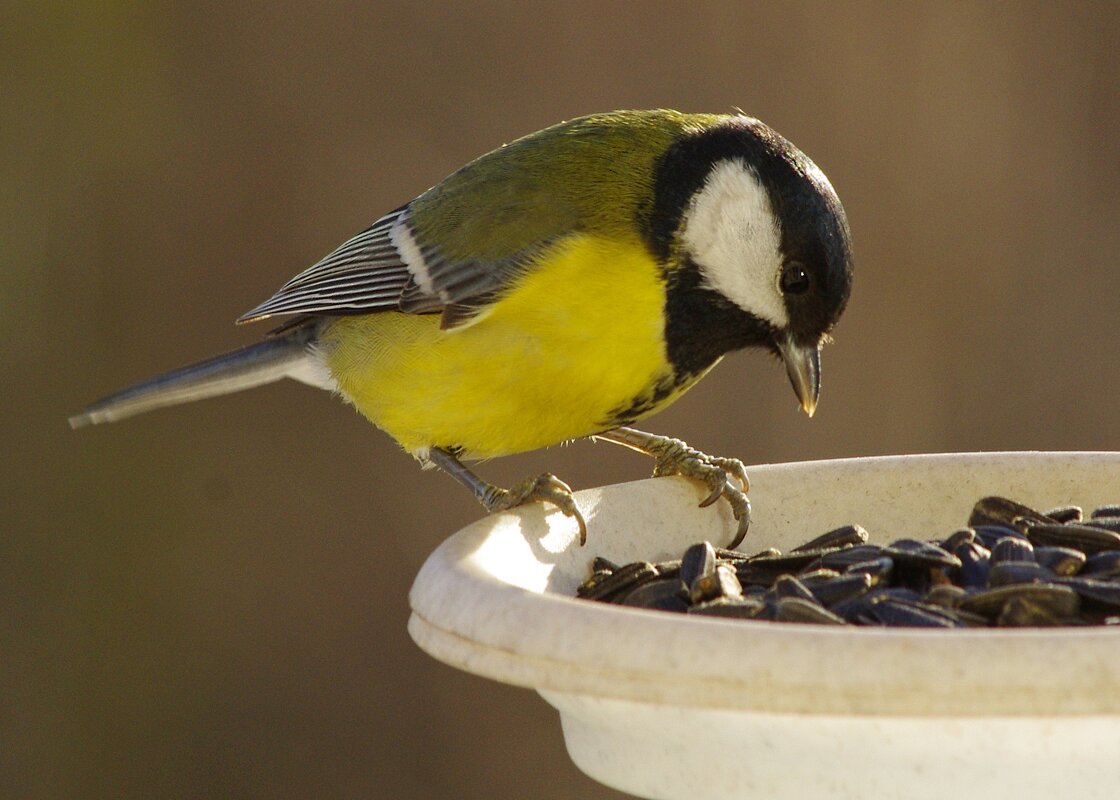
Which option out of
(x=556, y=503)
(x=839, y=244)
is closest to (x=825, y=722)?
(x=556, y=503)

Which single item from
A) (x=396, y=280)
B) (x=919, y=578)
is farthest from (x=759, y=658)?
(x=396, y=280)

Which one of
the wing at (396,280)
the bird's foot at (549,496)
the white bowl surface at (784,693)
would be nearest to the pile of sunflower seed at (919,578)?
the bird's foot at (549,496)

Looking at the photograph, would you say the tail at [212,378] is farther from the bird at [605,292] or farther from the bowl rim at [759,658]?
the bowl rim at [759,658]

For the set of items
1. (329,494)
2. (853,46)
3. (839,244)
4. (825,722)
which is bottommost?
(329,494)

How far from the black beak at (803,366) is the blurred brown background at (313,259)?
1.76 m

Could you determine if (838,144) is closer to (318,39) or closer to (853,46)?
(853,46)

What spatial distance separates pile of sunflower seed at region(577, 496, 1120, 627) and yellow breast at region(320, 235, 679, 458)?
434 mm

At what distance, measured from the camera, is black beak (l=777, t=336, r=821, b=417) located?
238 centimetres

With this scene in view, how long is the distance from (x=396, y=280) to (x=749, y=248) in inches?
30.0

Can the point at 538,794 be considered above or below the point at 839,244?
below

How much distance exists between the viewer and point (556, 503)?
195cm

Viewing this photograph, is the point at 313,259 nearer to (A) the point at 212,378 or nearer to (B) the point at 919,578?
(A) the point at 212,378

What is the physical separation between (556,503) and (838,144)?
8.64 ft

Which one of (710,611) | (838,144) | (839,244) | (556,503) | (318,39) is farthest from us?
(838,144)
